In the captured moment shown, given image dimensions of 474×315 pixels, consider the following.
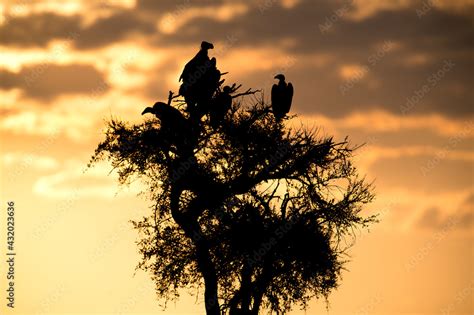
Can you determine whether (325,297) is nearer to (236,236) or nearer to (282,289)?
(282,289)

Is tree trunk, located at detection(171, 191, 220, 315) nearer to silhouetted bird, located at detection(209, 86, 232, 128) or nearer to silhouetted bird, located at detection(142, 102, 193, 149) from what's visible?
silhouetted bird, located at detection(142, 102, 193, 149)

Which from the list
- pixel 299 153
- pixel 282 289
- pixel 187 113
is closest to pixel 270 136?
pixel 299 153

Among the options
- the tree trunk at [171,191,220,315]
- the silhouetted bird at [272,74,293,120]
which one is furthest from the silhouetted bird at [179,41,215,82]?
the tree trunk at [171,191,220,315]

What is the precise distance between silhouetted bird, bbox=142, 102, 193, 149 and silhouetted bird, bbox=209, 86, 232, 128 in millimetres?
1081

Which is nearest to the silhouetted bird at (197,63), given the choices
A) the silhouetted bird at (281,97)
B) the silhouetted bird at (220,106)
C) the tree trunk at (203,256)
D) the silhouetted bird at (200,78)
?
the silhouetted bird at (200,78)

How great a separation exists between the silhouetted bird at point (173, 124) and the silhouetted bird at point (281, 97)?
168 inches

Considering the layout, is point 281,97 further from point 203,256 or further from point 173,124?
point 203,256

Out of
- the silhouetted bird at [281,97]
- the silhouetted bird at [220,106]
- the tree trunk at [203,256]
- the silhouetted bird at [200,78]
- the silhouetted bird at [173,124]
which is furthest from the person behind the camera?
the silhouetted bird at [281,97]

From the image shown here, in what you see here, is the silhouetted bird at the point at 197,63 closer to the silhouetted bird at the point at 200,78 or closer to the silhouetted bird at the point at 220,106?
the silhouetted bird at the point at 200,78

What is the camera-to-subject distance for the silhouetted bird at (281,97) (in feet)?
122

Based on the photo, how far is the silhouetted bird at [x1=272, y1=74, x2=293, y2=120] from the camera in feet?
122

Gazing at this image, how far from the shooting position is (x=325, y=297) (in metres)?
37.2

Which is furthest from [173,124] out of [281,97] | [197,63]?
[281,97]

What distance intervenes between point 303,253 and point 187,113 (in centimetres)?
760
